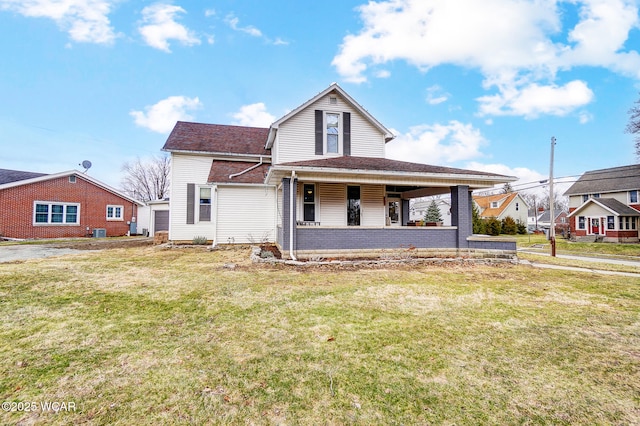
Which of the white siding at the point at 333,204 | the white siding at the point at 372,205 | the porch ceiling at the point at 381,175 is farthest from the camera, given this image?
the white siding at the point at 372,205

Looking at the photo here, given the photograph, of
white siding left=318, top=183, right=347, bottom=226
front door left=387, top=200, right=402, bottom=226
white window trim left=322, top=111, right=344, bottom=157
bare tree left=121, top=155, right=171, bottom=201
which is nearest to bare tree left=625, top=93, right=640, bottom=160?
front door left=387, top=200, right=402, bottom=226

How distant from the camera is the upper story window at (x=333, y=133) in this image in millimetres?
13148

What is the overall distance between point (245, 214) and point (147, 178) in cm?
3947

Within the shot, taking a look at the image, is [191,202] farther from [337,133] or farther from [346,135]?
[346,135]

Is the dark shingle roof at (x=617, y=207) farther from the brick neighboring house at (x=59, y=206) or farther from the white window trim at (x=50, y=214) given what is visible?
the white window trim at (x=50, y=214)

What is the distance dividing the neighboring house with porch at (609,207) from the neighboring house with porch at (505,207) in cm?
982

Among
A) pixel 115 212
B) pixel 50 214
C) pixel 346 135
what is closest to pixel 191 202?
pixel 346 135

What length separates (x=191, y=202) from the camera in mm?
14055

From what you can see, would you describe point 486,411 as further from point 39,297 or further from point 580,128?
point 580,128

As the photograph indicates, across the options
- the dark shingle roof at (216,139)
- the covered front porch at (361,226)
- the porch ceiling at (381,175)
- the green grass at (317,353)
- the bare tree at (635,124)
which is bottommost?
the green grass at (317,353)

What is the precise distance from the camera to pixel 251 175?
13.8 metres

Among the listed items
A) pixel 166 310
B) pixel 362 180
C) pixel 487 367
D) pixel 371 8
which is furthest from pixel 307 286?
pixel 371 8

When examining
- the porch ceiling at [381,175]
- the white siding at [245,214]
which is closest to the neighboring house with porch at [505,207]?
the porch ceiling at [381,175]

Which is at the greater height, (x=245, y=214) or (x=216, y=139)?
(x=216, y=139)
